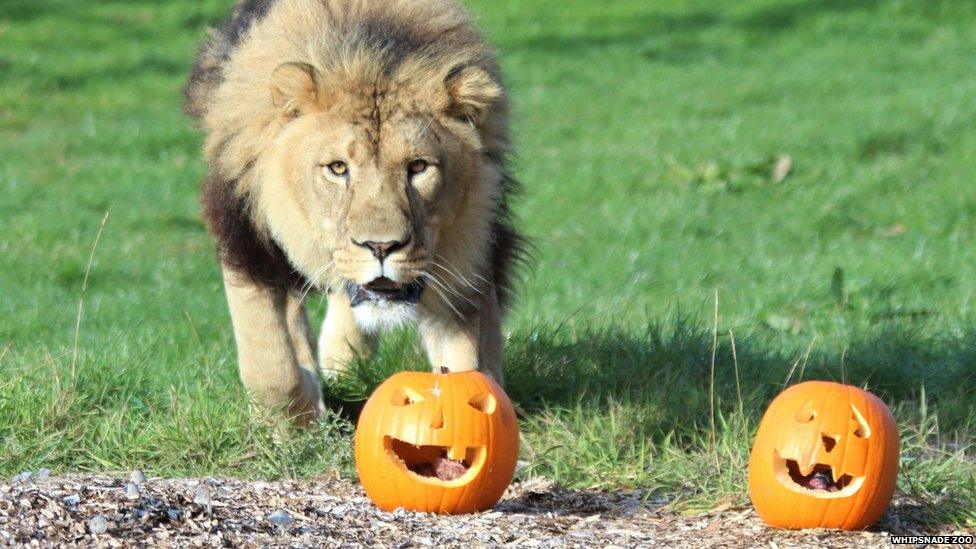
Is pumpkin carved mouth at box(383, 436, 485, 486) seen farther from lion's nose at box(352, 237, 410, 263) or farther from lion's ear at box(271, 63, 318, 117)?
lion's ear at box(271, 63, 318, 117)

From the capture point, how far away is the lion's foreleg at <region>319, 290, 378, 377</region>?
5668mm

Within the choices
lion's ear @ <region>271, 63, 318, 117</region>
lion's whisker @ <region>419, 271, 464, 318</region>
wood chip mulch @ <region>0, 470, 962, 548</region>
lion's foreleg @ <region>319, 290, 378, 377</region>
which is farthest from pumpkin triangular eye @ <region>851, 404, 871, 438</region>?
lion's foreleg @ <region>319, 290, 378, 377</region>

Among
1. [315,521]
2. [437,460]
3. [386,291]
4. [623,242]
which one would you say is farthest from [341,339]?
[623,242]

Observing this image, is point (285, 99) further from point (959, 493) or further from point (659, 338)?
point (959, 493)

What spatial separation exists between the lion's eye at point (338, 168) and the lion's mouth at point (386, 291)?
0.34 meters

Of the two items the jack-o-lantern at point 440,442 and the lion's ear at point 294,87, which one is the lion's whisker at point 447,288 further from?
the lion's ear at point 294,87

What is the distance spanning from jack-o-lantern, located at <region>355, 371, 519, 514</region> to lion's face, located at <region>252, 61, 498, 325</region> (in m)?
0.43

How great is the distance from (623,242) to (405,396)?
4.96 m

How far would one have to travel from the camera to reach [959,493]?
3963 millimetres

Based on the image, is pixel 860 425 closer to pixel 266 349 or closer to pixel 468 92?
pixel 468 92

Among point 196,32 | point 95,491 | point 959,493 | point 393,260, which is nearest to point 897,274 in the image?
point 959,493

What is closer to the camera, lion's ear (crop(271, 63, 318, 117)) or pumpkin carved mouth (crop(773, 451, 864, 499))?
pumpkin carved mouth (crop(773, 451, 864, 499))

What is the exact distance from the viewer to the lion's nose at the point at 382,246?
392cm

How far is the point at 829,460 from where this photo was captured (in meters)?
3.65
